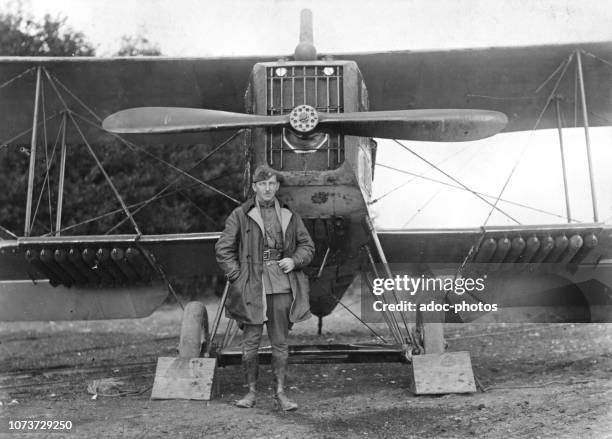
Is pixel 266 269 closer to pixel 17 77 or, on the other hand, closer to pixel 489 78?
pixel 489 78

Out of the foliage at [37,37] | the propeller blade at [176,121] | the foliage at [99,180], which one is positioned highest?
the foliage at [37,37]

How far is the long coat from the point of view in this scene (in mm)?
5395

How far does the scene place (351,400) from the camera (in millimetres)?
6027

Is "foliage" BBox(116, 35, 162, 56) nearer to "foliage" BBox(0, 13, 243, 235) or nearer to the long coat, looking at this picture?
"foliage" BBox(0, 13, 243, 235)

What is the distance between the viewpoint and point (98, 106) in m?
8.59

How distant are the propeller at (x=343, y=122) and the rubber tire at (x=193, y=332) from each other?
1774 mm

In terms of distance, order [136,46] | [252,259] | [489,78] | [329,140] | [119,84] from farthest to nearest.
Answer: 1. [136,46]
2. [119,84]
3. [489,78]
4. [329,140]
5. [252,259]

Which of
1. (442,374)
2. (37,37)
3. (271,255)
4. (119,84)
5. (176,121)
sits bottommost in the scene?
(442,374)

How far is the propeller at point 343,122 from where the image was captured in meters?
5.66

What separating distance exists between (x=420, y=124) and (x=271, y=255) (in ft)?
5.32

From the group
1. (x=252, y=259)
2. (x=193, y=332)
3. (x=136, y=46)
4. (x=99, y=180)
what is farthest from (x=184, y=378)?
(x=136, y=46)

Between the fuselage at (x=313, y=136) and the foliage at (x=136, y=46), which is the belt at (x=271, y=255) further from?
the foliage at (x=136, y=46)

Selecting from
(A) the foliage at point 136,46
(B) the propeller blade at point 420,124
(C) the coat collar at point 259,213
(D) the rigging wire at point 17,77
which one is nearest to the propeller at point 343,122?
(B) the propeller blade at point 420,124

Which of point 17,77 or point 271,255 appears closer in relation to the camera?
point 271,255
